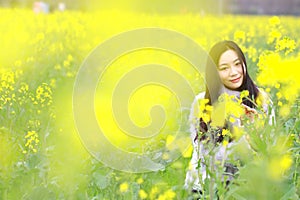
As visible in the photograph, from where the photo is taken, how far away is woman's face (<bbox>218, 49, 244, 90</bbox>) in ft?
9.64

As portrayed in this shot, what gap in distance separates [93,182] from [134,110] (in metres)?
1.48

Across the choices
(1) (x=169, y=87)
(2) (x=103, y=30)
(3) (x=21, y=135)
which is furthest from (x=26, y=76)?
(2) (x=103, y=30)

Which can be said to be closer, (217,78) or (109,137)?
(217,78)

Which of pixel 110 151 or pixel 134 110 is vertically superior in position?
pixel 134 110

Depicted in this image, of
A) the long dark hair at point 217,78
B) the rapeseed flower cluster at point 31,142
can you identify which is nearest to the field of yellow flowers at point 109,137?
the rapeseed flower cluster at point 31,142

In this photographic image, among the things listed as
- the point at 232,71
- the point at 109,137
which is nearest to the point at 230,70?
the point at 232,71

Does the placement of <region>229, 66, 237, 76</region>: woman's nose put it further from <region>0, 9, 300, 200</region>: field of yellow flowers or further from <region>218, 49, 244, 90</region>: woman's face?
<region>0, 9, 300, 200</region>: field of yellow flowers

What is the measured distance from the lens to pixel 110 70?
5.51 meters

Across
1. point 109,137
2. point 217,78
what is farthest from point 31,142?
point 217,78

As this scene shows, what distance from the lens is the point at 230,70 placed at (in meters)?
2.94

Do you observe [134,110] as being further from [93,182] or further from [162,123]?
[93,182]

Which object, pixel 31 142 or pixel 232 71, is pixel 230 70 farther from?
pixel 31 142

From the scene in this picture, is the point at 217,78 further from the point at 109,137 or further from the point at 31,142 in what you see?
the point at 31,142

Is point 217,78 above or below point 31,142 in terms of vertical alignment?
above
